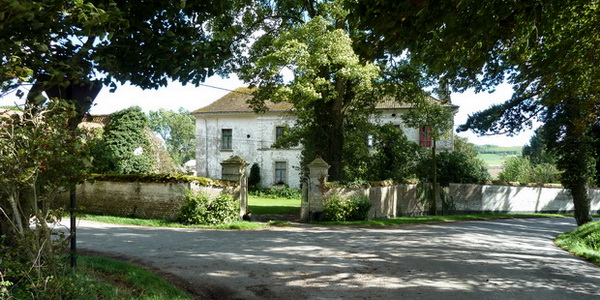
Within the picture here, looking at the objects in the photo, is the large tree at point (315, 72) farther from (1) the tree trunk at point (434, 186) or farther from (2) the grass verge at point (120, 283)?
(2) the grass verge at point (120, 283)

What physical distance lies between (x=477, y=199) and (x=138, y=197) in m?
21.9

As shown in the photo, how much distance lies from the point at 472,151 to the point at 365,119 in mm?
35642

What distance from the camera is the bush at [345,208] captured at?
667 inches

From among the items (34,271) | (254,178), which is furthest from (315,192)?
(254,178)

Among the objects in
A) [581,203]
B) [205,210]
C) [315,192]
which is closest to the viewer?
[205,210]

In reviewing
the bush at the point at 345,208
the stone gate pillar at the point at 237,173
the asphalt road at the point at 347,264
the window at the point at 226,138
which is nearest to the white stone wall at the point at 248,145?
the window at the point at 226,138

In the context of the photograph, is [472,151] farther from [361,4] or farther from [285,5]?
[361,4]

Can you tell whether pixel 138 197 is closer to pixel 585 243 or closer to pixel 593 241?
pixel 585 243

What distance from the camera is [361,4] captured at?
6152mm

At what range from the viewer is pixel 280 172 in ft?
119

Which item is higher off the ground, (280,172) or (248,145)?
(248,145)

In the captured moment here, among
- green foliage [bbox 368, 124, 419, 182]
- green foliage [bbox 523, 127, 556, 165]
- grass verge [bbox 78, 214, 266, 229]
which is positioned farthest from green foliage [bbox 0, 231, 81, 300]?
green foliage [bbox 523, 127, 556, 165]

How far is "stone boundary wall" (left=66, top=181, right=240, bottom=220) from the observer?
14938 mm

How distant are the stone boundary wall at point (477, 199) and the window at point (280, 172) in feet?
47.7
